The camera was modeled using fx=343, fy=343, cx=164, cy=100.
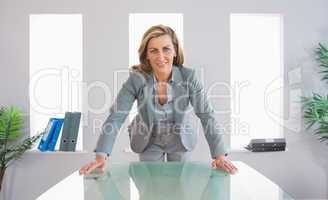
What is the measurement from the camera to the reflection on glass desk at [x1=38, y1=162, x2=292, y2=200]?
3.85 feet

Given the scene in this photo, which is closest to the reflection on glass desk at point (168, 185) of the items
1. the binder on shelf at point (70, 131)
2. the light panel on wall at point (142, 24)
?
the binder on shelf at point (70, 131)

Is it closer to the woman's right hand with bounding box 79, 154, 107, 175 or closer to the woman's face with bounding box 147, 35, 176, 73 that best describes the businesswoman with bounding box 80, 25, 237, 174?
the woman's face with bounding box 147, 35, 176, 73

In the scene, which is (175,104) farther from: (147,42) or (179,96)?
(147,42)

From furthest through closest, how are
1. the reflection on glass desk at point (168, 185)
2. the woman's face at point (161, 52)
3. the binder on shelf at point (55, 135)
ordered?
the binder on shelf at point (55, 135), the woman's face at point (161, 52), the reflection on glass desk at point (168, 185)

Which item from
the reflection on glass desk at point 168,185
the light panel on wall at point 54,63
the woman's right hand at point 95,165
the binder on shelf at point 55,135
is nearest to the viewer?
the reflection on glass desk at point 168,185

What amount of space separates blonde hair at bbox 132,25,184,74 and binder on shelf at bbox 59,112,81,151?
1.40 metres

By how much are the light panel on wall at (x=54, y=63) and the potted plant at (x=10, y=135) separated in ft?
0.61

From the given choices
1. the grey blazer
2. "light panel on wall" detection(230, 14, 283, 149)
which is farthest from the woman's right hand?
"light panel on wall" detection(230, 14, 283, 149)

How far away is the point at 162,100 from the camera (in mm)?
2090

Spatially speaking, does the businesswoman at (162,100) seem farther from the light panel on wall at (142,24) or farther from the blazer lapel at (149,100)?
the light panel on wall at (142,24)

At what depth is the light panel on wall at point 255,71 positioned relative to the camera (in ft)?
11.4

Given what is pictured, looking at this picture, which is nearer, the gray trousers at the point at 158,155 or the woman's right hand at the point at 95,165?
the woman's right hand at the point at 95,165

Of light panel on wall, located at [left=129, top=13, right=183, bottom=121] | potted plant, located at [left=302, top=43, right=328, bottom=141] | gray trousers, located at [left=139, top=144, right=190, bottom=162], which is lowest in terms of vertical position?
gray trousers, located at [left=139, top=144, right=190, bottom=162]

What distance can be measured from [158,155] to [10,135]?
183 centimetres
